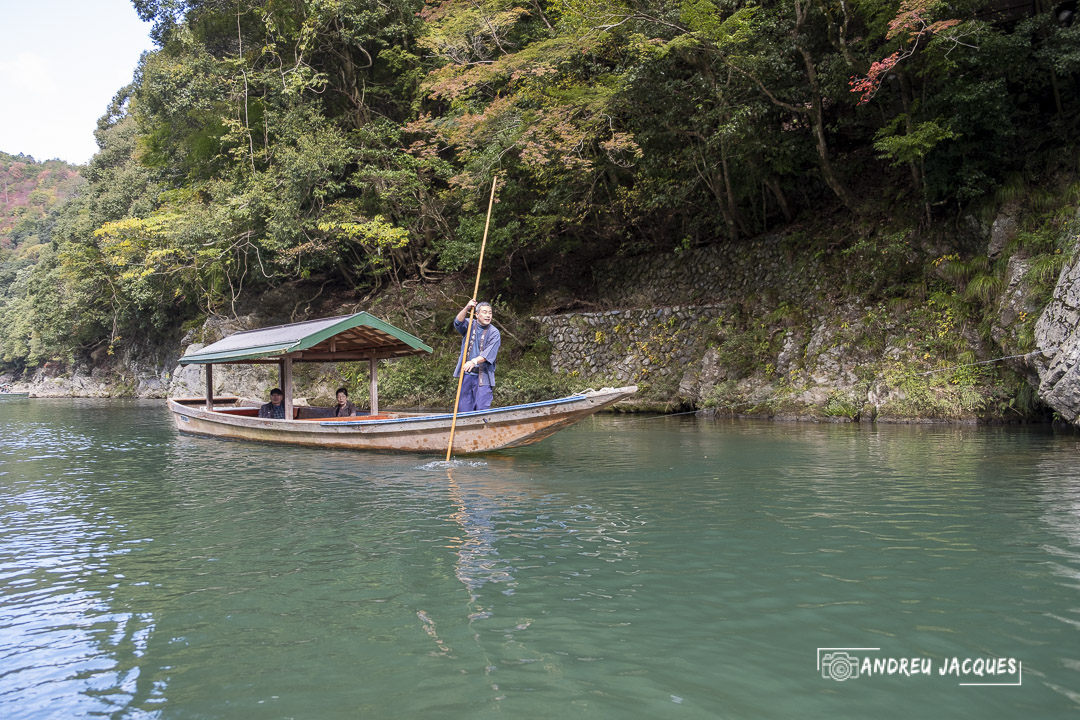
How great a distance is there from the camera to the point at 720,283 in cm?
1916

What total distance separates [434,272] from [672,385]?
409 inches

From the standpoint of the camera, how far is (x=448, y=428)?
10.6m

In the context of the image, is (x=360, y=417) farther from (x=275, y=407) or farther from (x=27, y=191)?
(x=27, y=191)

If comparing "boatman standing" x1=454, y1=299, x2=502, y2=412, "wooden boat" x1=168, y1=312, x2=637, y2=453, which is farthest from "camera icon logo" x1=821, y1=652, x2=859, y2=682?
"boatman standing" x1=454, y1=299, x2=502, y2=412

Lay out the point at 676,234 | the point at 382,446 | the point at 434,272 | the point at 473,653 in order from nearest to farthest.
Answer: the point at 473,653, the point at 382,446, the point at 676,234, the point at 434,272

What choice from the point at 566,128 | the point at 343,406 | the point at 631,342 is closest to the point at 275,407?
the point at 343,406

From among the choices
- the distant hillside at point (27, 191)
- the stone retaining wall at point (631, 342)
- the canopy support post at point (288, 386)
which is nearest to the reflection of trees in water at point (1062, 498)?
the stone retaining wall at point (631, 342)

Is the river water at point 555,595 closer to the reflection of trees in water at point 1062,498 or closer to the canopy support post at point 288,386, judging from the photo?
the reflection of trees in water at point 1062,498

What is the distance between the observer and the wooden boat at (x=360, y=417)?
9992 millimetres

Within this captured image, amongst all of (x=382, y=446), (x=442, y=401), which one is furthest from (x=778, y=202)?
(x=382, y=446)

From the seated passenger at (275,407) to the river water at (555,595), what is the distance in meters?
5.53

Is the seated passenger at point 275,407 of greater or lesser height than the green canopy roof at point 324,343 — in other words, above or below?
below

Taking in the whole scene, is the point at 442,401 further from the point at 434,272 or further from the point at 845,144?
the point at 845,144

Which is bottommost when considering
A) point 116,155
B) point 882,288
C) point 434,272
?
point 882,288
